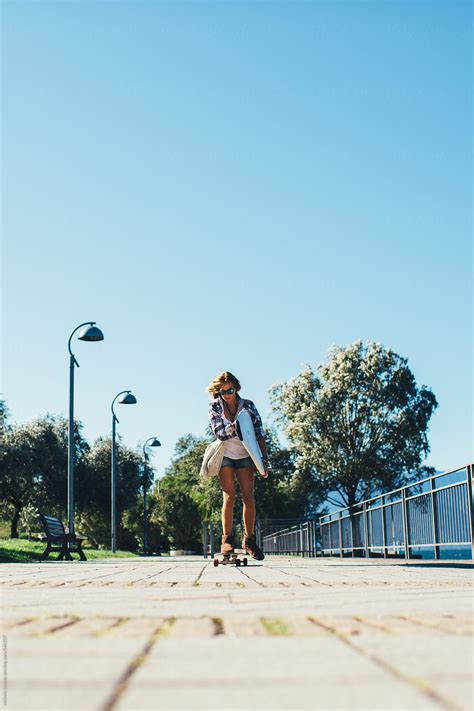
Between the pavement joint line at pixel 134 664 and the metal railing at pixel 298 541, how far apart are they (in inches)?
840

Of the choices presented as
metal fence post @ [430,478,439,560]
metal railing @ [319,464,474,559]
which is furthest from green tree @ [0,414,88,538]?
metal fence post @ [430,478,439,560]

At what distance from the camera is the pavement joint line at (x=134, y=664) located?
1515 millimetres

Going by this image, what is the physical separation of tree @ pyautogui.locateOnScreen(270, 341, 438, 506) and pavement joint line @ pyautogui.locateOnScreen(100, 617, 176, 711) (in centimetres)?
4427

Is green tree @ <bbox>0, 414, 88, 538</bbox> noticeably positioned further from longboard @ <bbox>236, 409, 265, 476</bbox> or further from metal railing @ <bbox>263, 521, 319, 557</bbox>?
longboard @ <bbox>236, 409, 265, 476</bbox>

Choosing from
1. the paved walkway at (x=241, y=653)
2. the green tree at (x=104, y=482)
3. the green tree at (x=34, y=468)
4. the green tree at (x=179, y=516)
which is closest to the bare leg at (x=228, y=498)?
the paved walkway at (x=241, y=653)

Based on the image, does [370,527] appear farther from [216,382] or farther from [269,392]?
[269,392]

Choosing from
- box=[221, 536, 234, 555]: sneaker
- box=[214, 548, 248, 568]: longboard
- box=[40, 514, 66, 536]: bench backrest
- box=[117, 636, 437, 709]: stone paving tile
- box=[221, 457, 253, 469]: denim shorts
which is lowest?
box=[214, 548, 248, 568]: longboard

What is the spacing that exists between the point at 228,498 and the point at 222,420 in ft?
2.61

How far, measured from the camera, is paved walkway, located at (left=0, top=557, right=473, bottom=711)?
154 cm

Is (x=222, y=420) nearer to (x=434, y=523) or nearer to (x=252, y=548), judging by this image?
(x=252, y=548)

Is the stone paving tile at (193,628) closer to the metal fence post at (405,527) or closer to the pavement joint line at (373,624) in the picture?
the pavement joint line at (373,624)

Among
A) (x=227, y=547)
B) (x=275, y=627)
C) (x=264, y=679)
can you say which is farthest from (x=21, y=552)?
(x=264, y=679)

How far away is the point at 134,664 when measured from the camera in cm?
192

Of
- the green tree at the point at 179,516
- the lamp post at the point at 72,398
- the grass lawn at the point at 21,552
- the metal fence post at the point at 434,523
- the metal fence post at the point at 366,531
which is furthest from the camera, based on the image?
the green tree at the point at 179,516
